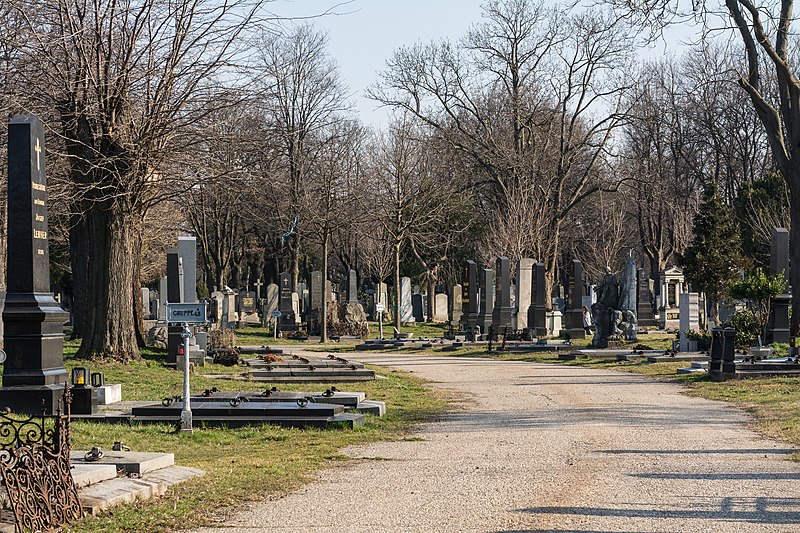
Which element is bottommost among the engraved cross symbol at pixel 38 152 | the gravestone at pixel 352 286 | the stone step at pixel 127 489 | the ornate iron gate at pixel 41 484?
the stone step at pixel 127 489

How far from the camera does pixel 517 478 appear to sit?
9844mm

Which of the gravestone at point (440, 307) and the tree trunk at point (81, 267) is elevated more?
the tree trunk at point (81, 267)

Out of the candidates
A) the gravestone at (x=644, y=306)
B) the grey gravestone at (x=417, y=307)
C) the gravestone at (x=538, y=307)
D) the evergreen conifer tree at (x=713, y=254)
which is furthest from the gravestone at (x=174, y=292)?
the grey gravestone at (x=417, y=307)

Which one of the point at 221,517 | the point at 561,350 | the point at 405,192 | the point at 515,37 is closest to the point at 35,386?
the point at 221,517

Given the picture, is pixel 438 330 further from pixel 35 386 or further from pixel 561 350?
pixel 35 386

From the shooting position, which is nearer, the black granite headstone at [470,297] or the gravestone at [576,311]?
the gravestone at [576,311]

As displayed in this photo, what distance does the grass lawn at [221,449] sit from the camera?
8.02 meters

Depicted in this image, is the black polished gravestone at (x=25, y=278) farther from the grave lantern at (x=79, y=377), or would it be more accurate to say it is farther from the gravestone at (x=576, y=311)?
the gravestone at (x=576, y=311)

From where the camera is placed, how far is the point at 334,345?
40156 mm

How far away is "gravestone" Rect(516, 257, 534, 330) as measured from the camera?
40.9 metres

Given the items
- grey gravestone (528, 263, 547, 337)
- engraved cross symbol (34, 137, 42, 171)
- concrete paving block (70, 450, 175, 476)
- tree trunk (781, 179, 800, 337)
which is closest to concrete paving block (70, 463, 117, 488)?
concrete paving block (70, 450, 175, 476)

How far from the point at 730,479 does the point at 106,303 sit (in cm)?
1378

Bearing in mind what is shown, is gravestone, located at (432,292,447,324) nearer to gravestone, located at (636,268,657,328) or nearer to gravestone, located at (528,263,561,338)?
gravestone, located at (636,268,657,328)

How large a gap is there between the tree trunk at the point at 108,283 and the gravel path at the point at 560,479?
7415 millimetres
